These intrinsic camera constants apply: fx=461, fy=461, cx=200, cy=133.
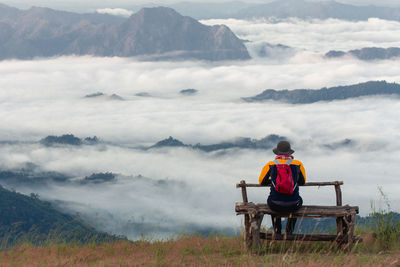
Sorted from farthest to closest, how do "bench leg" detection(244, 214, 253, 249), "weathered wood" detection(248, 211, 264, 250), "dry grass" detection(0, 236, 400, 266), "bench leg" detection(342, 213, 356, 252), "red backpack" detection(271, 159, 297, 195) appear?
"bench leg" detection(244, 214, 253, 249) < "weathered wood" detection(248, 211, 264, 250) < "bench leg" detection(342, 213, 356, 252) < "red backpack" detection(271, 159, 297, 195) < "dry grass" detection(0, 236, 400, 266)

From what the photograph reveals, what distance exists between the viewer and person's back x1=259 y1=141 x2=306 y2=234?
38.0 feet

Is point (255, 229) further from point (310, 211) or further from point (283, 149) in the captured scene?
point (283, 149)

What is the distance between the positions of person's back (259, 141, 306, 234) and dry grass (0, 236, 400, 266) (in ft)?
3.61

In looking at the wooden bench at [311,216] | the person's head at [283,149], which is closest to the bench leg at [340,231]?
the wooden bench at [311,216]

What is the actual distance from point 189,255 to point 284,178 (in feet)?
10.3

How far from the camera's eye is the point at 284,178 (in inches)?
456

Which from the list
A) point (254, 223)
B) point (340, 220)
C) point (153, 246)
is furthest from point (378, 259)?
point (153, 246)

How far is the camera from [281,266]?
30.4ft

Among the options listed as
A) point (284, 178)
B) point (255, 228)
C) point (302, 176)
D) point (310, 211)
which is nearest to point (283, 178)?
point (284, 178)

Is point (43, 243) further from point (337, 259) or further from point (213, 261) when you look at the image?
point (337, 259)

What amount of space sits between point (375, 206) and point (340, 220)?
2.09 meters

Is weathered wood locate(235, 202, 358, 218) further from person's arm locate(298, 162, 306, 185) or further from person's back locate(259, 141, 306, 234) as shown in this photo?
person's arm locate(298, 162, 306, 185)

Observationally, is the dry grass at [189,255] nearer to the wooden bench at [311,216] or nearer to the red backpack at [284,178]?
the wooden bench at [311,216]

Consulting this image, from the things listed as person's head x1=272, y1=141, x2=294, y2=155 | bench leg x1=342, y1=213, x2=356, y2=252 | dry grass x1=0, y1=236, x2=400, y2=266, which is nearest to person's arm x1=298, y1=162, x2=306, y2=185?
person's head x1=272, y1=141, x2=294, y2=155
